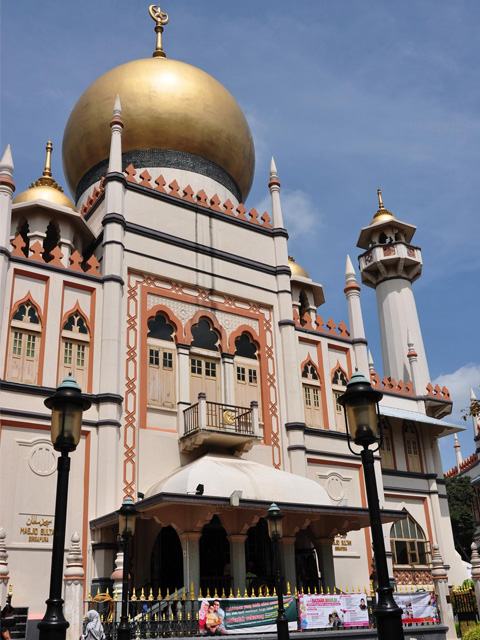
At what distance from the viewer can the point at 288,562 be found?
15.6 metres

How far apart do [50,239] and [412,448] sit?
14.2 m

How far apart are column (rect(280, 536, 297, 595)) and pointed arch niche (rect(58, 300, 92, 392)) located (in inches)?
231

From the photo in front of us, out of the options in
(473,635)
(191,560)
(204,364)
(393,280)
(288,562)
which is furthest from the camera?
(393,280)

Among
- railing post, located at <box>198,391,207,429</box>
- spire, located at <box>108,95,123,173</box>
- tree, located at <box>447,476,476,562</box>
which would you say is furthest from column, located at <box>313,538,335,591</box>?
tree, located at <box>447,476,476,562</box>

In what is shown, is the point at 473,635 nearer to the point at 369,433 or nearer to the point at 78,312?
the point at 369,433

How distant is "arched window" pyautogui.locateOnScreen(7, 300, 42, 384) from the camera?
49.6ft

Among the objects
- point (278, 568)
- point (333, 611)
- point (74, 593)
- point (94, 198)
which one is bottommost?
point (333, 611)

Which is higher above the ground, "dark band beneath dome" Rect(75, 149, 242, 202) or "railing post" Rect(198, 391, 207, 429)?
"dark band beneath dome" Rect(75, 149, 242, 202)

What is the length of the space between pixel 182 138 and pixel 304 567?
13.5 meters

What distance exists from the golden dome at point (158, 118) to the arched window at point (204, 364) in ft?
20.8

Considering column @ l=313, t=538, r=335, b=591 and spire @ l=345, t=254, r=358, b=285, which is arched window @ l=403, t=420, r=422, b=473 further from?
column @ l=313, t=538, r=335, b=591

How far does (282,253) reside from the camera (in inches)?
820

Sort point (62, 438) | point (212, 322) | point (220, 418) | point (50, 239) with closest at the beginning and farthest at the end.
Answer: point (62, 438) < point (220, 418) < point (212, 322) < point (50, 239)

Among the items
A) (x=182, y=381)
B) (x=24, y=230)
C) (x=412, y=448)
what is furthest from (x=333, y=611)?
(x=24, y=230)
